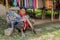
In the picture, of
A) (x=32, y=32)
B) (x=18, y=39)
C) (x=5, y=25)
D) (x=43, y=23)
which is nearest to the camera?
(x=18, y=39)

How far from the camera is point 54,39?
21.2ft

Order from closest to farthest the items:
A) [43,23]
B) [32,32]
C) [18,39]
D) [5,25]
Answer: [18,39] → [32,32] → [5,25] → [43,23]

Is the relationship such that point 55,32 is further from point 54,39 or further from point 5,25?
point 5,25

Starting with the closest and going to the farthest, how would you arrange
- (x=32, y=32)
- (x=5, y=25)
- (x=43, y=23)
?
(x=32, y=32), (x=5, y=25), (x=43, y=23)

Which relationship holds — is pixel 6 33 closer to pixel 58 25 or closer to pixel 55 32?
pixel 55 32

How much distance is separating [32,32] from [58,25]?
1392 millimetres

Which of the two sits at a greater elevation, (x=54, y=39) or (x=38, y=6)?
(x=38, y=6)

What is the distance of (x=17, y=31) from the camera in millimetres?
6801

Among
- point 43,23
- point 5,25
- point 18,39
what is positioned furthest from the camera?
point 43,23

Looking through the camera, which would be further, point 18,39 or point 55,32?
point 55,32

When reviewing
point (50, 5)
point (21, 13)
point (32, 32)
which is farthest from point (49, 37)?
point (50, 5)

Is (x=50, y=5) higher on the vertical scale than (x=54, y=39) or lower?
higher

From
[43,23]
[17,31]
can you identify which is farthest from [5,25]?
[43,23]

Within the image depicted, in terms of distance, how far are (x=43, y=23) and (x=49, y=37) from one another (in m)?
1.84
